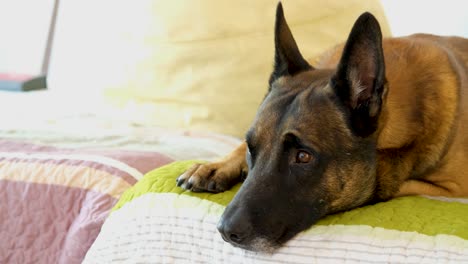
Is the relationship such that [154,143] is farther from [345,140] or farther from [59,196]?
[345,140]

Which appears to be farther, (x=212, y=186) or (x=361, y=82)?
(x=212, y=186)

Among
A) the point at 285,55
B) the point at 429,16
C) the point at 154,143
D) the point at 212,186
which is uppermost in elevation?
the point at 285,55

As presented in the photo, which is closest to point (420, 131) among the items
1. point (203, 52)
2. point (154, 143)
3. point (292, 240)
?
point (292, 240)

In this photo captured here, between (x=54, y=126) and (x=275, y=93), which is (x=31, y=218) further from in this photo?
(x=275, y=93)

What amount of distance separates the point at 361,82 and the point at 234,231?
1.72ft

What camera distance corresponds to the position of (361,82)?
4.93ft

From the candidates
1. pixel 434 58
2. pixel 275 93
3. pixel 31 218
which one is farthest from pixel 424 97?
pixel 31 218

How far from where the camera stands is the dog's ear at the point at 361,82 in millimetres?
1459

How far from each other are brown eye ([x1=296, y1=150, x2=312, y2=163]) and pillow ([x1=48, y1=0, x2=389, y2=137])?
1.26 m

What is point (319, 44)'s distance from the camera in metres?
2.75

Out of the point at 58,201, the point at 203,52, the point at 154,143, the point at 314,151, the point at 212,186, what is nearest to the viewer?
the point at 314,151

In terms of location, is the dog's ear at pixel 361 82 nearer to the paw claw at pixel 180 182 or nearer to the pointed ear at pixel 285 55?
the pointed ear at pixel 285 55

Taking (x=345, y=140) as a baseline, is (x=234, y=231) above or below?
below

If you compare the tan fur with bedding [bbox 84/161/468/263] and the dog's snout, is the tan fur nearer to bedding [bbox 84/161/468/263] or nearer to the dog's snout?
bedding [bbox 84/161/468/263]
